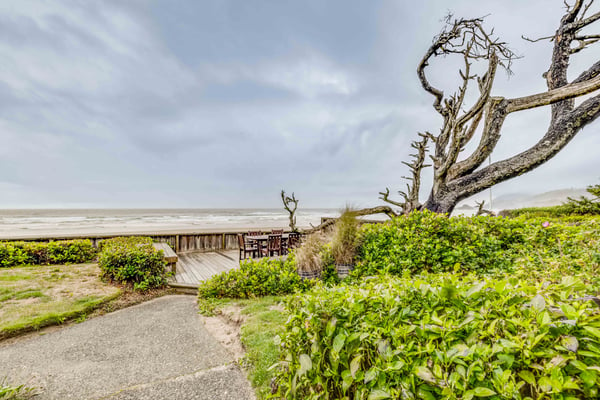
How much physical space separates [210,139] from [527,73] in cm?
2961

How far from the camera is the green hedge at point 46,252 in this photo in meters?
6.60

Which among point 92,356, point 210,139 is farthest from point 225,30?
point 210,139

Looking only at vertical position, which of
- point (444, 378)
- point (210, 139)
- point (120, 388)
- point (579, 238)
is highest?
point (210, 139)

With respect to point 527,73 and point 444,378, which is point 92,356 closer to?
point 444,378

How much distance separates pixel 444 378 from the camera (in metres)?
0.88

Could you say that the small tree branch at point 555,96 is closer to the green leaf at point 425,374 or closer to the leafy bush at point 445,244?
the leafy bush at point 445,244

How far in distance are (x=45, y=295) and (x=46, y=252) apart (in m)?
3.66

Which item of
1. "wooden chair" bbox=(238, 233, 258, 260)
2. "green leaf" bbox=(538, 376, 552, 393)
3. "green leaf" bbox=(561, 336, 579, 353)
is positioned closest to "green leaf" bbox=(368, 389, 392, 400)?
"green leaf" bbox=(538, 376, 552, 393)

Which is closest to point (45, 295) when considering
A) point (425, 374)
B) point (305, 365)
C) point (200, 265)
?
point (200, 265)

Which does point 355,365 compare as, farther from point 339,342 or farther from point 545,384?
point 545,384

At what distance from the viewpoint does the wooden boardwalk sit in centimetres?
615

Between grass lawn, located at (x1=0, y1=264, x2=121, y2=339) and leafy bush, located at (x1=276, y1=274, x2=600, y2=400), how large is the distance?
4.49 m

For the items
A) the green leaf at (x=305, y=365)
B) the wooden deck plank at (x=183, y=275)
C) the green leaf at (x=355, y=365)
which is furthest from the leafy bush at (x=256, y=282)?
the green leaf at (x=355, y=365)

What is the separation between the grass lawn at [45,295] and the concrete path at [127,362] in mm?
336
